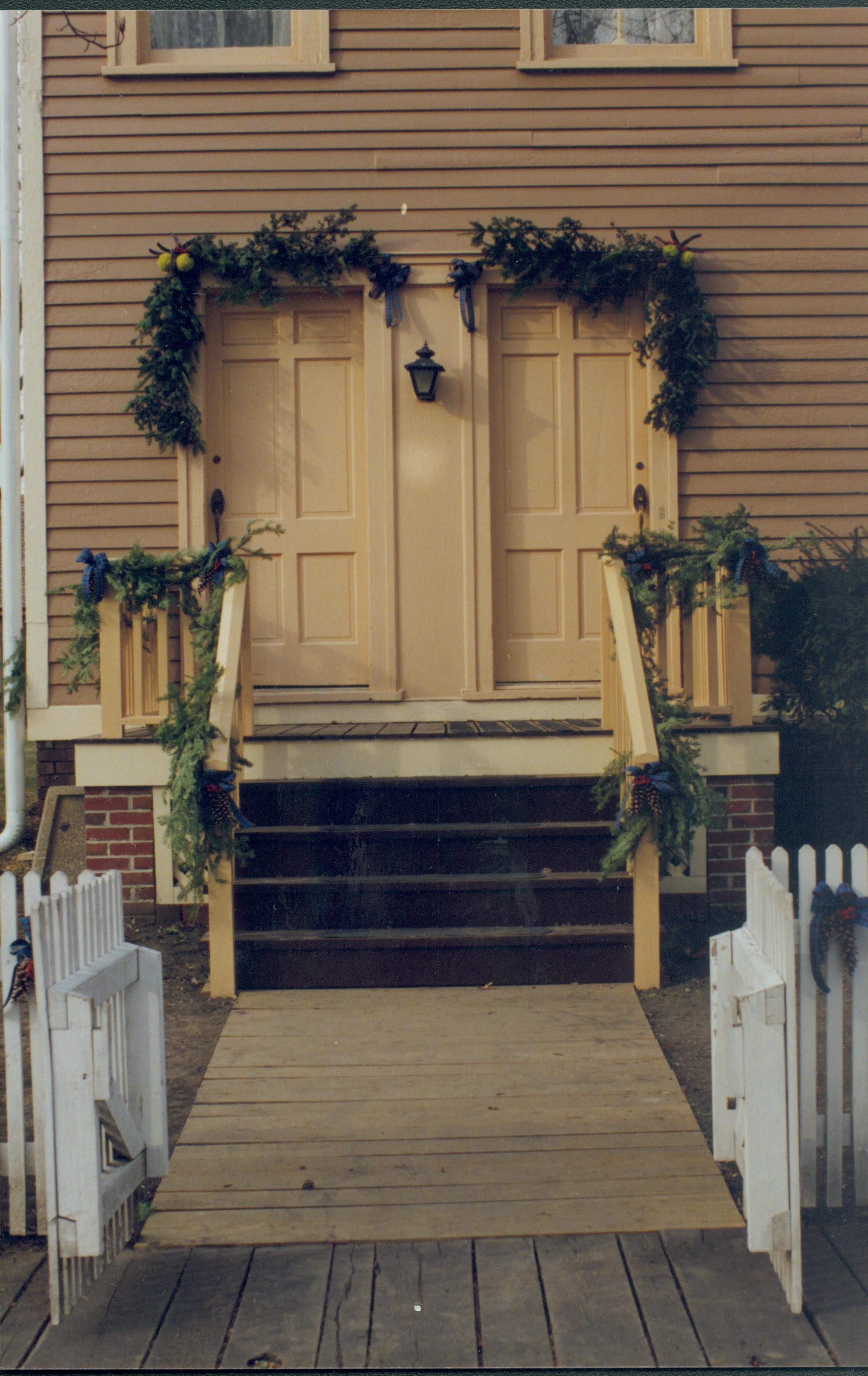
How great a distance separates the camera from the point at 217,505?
5590mm

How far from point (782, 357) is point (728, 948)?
12.7 feet

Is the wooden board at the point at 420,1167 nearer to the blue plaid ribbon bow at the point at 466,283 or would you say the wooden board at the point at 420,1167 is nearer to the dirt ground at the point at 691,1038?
the dirt ground at the point at 691,1038

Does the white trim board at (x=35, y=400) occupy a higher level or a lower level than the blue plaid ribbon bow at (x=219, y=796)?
higher

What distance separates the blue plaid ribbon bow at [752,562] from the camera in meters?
4.36

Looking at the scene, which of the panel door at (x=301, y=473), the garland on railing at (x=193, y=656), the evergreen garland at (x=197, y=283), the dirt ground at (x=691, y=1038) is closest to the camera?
the dirt ground at (x=691, y=1038)

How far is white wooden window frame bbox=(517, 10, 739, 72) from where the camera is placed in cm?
543

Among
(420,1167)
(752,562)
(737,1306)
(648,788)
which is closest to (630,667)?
(648,788)

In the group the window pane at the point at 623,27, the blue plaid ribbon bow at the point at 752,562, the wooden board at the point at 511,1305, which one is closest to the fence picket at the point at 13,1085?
the wooden board at the point at 511,1305

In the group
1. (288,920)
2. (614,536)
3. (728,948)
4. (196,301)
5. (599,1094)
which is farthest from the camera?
(196,301)

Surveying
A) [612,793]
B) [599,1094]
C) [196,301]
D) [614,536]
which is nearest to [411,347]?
[196,301]

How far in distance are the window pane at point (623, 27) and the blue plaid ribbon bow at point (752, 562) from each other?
117 inches

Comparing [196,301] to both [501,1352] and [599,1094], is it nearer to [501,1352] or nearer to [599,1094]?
[599,1094]

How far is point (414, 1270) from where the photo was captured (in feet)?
7.99

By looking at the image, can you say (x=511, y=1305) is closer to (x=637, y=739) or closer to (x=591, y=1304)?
(x=591, y=1304)
